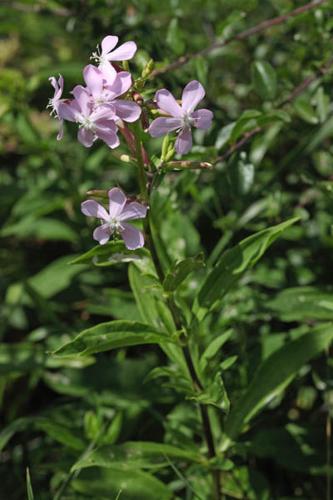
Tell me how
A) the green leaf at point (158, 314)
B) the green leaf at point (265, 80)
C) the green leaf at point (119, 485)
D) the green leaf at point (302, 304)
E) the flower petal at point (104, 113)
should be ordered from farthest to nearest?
the green leaf at point (265, 80)
the green leaf at point (302, 304)
the green leaf at point (119, 485)
the green leaf at point (158, 314)
the flower petal at point (104, 113)

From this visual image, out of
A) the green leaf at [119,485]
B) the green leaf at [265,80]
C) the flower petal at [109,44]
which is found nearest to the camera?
the flower petal at [109,44]

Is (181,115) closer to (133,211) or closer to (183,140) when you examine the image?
(183,140)

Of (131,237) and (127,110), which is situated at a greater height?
(127,110)

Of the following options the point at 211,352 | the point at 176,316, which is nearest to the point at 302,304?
the point at 211,352

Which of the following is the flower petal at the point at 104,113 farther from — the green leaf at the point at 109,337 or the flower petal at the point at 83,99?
the green leaf at the point at 109,337

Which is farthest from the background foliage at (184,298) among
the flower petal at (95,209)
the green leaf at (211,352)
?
the flower petal at (95,209)
